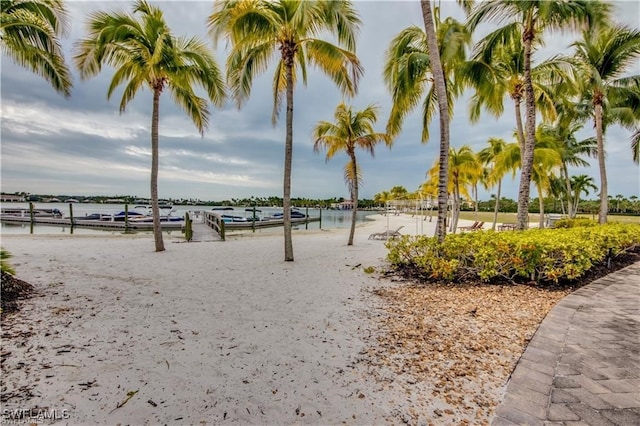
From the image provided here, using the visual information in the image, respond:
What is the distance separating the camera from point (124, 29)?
28.5 ft

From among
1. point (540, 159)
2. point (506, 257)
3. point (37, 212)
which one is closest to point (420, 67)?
point (506, 257)

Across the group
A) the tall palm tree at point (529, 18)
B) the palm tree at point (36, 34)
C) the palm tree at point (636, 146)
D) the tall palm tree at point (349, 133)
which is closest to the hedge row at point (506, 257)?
the tall palm tree at point (529, 18)

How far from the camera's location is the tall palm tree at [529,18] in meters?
8.43

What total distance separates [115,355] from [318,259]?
679cm

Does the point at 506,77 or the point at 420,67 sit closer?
the point at 420,67

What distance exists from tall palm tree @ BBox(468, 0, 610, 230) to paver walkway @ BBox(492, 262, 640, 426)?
6.12 meters

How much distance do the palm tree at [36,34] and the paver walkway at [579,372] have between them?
1052 cm

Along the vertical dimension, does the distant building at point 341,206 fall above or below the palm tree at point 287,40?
below

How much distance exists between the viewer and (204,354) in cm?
324

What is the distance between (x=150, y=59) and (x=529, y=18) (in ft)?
39.6

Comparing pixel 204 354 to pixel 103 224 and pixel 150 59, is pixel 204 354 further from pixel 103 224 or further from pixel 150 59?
pixel 103 224

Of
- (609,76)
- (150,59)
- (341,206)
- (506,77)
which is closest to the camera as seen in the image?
(150,59)

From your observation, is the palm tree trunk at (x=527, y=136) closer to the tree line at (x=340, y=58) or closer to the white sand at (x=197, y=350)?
the tree line at (x=340, y=58)

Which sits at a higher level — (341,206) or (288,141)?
(288,141)
